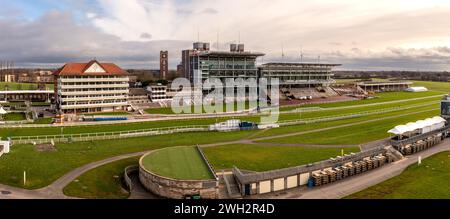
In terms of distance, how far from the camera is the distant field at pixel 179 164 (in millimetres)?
36188

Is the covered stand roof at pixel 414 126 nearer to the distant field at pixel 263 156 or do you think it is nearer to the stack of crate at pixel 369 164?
the distant field at pixel 263 156

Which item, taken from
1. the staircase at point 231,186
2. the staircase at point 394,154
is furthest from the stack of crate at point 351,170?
the staircase at point 231,186

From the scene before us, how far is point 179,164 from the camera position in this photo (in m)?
39.9

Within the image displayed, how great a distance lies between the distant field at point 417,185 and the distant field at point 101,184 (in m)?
21.6

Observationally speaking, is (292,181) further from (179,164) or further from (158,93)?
(158,93)

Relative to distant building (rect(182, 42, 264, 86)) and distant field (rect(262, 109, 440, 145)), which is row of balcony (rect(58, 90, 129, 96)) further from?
distant field (rect(262, 109, 440, 145))

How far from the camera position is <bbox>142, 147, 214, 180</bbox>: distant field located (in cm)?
3619

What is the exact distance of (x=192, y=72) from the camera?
123m

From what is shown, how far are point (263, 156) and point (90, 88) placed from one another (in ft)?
173

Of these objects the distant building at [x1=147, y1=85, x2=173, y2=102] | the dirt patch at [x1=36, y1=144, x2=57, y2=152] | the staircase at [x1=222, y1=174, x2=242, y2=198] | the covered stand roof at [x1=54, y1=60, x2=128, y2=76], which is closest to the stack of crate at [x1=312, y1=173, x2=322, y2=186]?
the staircase at [x1=222, y1=174, x2=242, y2=198]

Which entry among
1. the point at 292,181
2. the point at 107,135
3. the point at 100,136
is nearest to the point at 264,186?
the point at 292,181
